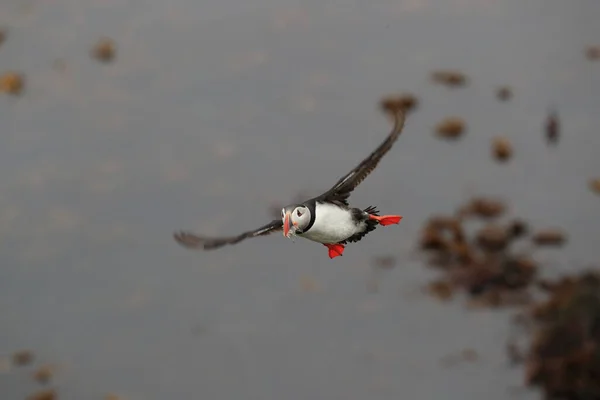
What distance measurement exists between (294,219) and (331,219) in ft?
2.06

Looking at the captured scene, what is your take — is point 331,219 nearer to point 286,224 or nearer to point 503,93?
point 286,224

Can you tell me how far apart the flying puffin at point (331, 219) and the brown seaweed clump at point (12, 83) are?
26143 mm

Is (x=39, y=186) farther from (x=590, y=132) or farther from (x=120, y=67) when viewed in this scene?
(x=590, y=132)

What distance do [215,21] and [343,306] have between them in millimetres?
12891

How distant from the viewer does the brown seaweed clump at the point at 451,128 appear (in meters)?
30.3

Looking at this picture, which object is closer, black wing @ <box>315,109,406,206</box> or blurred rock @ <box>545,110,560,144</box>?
black wing @ <box>315,109,406,206</box>

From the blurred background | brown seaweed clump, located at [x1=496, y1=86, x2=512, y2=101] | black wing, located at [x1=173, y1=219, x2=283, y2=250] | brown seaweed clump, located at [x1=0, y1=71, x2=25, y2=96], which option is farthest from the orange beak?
brown seaweed clump, located at [x1=0, y1=71, x2=25, y2=96]

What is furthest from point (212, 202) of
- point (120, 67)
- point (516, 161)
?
point (516, 161)

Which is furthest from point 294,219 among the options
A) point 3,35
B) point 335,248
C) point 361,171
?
point 3,35

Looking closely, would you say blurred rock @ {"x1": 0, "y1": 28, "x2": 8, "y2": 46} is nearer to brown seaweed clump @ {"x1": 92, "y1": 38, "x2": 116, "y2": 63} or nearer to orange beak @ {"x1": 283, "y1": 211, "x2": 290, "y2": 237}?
brown seaweed clump @ {"x1": 92, "y1": 38, "x2": 116, "y2": 63}

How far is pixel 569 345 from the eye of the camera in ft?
83.7

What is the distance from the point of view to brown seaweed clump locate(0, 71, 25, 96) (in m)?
32.6

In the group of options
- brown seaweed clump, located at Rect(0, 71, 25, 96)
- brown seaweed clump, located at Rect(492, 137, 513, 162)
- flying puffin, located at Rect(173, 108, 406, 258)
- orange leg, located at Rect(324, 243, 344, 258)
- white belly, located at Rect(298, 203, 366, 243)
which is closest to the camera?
flying puffin, located at Rect(173, 108, 406, 258)

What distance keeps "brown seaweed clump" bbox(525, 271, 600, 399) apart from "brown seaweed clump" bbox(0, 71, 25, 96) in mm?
18217
